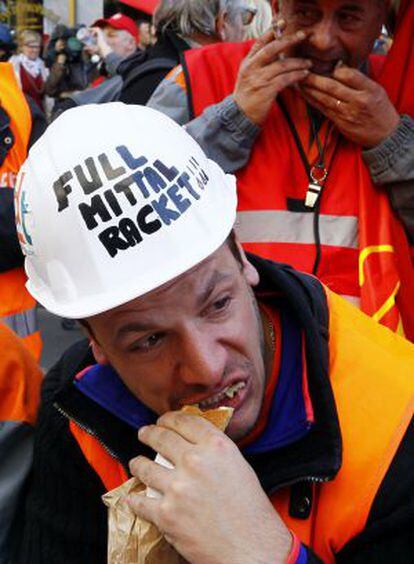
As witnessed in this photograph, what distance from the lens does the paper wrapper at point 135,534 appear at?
1.55 m

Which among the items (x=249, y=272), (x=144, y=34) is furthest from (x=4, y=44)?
(x=249, y=272)

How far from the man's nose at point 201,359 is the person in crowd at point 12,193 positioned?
137cm

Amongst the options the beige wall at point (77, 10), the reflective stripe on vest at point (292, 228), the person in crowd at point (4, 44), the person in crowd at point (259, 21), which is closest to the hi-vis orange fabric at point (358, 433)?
the reflective stripe on vest at point (292, 228)

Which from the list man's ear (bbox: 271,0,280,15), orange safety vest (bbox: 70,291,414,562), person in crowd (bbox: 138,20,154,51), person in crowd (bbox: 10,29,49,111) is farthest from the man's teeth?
person in crowd (bbox: 10,29,49,111)

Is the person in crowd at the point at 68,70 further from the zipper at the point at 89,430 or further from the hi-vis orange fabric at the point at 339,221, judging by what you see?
the zipper at the point at 89,430

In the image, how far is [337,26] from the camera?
2.24m

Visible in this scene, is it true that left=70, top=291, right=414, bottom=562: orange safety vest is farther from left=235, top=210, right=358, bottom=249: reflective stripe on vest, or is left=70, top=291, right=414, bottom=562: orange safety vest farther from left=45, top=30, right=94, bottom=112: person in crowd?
left=45, top=30, right=94, bottom=112: person in crowd

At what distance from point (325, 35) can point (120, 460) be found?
4.07 ft

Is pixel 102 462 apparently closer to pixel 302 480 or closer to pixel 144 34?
pixel 302 480

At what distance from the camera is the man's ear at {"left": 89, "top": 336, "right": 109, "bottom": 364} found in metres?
1.81

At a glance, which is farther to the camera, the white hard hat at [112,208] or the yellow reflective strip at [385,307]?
the yellow reflective strip at [385,307]

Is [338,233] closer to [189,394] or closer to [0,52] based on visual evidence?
[189,394]

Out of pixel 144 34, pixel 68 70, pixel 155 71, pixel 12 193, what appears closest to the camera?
pixel 12 193

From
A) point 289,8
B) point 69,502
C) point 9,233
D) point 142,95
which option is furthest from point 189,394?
point 142,95
